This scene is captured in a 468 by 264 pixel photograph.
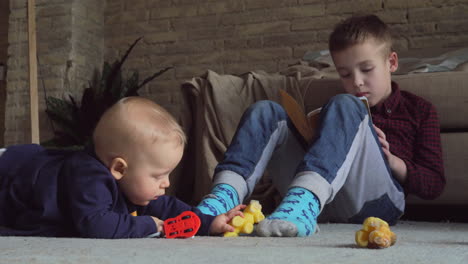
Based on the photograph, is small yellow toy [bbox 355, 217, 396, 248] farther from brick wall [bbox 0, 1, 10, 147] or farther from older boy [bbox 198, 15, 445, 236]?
brick wall [bbox 0, 1, 10, 147]

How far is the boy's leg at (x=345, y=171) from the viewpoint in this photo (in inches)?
41.9

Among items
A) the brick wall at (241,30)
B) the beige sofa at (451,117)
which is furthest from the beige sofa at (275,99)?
the brick wall at (241,30)

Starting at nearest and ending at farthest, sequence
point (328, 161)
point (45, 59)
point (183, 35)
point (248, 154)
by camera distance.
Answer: point (328, 161) → point (248, 154) → point (45, 59) → point (183, 35)

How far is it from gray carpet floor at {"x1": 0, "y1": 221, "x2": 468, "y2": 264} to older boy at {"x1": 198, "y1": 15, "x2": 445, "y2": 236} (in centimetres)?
11

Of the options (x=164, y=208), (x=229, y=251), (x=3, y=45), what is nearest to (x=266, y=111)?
(x=164, y=208)

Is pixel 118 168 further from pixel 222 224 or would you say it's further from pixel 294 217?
pixel 294 217

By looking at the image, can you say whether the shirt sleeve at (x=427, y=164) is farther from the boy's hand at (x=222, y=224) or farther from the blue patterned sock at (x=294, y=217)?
the boy's hand at (x=222, y=224)

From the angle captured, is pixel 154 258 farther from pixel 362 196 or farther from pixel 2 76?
pixel 2 76

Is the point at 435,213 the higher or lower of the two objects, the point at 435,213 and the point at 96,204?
the lower

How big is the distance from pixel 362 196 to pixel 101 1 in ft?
11.3

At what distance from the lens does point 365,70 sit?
4.73ft

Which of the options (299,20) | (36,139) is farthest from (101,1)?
(36,139)

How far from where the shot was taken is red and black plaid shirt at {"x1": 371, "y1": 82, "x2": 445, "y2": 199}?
1345 mm

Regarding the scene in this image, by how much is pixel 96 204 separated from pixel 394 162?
0.70m
